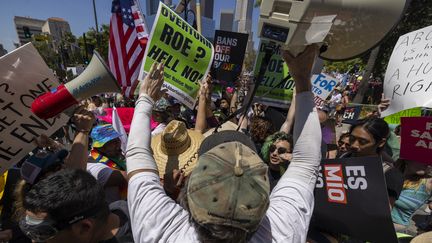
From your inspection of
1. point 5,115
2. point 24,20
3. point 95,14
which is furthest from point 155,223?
point 24,20

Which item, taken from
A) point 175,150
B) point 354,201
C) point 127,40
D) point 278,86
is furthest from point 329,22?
point 127,40

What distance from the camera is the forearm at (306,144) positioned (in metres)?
1.16

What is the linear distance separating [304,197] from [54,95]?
1.71 m

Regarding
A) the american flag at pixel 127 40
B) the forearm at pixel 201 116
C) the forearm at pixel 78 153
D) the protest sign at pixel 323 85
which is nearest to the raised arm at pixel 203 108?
the forearm at pixel 201 116

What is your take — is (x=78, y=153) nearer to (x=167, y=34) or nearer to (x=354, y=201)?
(x=167, y=34)

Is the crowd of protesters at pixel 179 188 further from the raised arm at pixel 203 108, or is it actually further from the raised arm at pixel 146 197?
the raised arm at pixel 203 108

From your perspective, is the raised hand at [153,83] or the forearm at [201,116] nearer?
the raised hand at [153,83]

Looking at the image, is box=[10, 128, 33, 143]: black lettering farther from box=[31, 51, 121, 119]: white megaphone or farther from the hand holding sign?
the hand holding sign

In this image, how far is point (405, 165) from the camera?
8.81 feet

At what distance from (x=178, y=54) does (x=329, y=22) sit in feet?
6.65

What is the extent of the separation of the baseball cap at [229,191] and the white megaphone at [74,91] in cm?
132

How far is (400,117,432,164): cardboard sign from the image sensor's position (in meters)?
2.37

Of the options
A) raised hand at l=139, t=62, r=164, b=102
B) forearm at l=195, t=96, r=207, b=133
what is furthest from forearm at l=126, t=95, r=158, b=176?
forearm at l=195, t=96, r=207, b=133

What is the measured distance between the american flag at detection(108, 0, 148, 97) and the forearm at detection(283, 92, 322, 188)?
2708 millimetres
